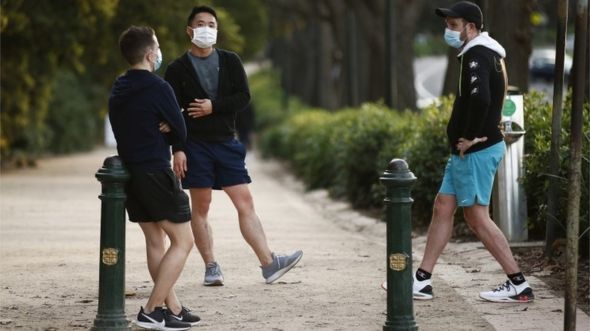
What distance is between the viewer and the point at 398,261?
697 cm

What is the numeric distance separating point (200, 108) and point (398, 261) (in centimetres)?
236

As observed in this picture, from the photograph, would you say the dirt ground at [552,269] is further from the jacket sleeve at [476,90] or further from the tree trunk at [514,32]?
the tree trunk at [514,32]

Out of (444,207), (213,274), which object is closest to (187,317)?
(213,274)

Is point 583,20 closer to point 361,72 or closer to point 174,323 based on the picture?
point 174,323

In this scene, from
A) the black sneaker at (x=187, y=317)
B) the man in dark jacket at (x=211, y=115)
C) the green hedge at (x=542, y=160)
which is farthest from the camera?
the green hedge at (x=542, y=160)

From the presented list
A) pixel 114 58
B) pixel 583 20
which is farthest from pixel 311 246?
pixel 114 58

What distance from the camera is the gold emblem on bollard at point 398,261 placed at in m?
6.97

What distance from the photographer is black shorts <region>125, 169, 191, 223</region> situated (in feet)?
23.5

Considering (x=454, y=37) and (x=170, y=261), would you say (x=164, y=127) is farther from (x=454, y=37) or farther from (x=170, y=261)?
(x=454, y=37)

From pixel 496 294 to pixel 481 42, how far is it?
1.64 metres

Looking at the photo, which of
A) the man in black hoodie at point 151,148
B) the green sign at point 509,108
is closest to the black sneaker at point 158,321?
the man in black hoodie at point 151,148

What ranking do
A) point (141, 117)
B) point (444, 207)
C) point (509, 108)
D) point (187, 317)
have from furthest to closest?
1. point (509, 108)
2. point (444, 207)
3. point (187, 317)
4. point (141, 117)

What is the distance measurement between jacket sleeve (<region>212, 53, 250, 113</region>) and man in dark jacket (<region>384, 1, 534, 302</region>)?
149 centimetres

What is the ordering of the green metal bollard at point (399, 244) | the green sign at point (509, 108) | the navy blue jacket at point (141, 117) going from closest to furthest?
the green metal bollard at point (399, 244) → the navy blue jacket at point (141, 117) → the green sign at point (509, 108)
